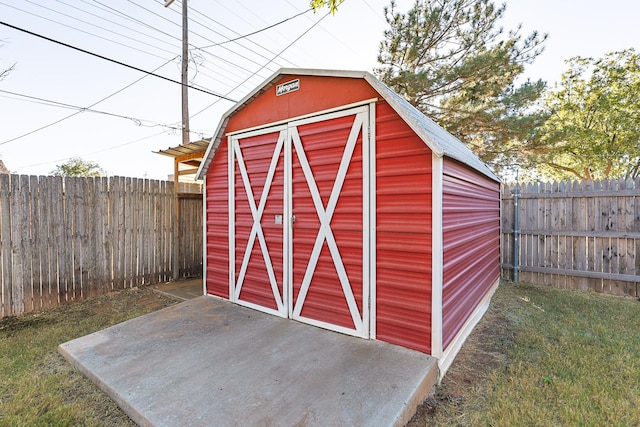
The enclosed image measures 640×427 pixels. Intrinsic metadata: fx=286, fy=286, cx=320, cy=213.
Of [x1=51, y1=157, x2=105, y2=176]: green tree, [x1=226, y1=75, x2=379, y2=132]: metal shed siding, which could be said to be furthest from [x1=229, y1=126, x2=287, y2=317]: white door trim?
[x1=51, y1=157, x2=105, y2=176]: green tree

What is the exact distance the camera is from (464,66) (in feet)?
26.0

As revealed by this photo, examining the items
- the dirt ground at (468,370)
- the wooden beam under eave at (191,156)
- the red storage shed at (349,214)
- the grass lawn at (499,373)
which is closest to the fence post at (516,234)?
the grass lawn at (499,373)

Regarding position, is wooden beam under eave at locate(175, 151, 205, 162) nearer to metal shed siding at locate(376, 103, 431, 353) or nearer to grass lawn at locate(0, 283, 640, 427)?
grass lawn at locate(0, 283, 640, 427)

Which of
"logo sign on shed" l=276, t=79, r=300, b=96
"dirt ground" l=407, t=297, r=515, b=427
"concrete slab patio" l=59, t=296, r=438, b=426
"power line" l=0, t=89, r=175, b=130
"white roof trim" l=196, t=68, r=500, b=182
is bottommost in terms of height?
"dirt ground" l=407, t=297, r=515, b=427

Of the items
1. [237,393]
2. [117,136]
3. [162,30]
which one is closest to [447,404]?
[237,393]

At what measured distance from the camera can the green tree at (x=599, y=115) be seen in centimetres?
1088

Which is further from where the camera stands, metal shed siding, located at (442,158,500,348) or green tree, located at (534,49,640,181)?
green tree, located at (534,49,640,181)

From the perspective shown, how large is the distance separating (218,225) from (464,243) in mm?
3428

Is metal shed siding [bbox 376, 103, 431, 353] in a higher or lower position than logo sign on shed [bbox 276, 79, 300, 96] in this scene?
lower

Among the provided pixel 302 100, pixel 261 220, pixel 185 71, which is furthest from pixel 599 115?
pixel 185 71

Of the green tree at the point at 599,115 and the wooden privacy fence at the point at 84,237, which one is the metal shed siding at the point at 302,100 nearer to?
the wooden privacy fence at the point at 84,237

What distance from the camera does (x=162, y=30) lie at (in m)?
8.55

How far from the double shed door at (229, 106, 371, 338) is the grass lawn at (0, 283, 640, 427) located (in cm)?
109

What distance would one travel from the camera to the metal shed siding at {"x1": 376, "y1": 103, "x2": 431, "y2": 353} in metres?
2.54
